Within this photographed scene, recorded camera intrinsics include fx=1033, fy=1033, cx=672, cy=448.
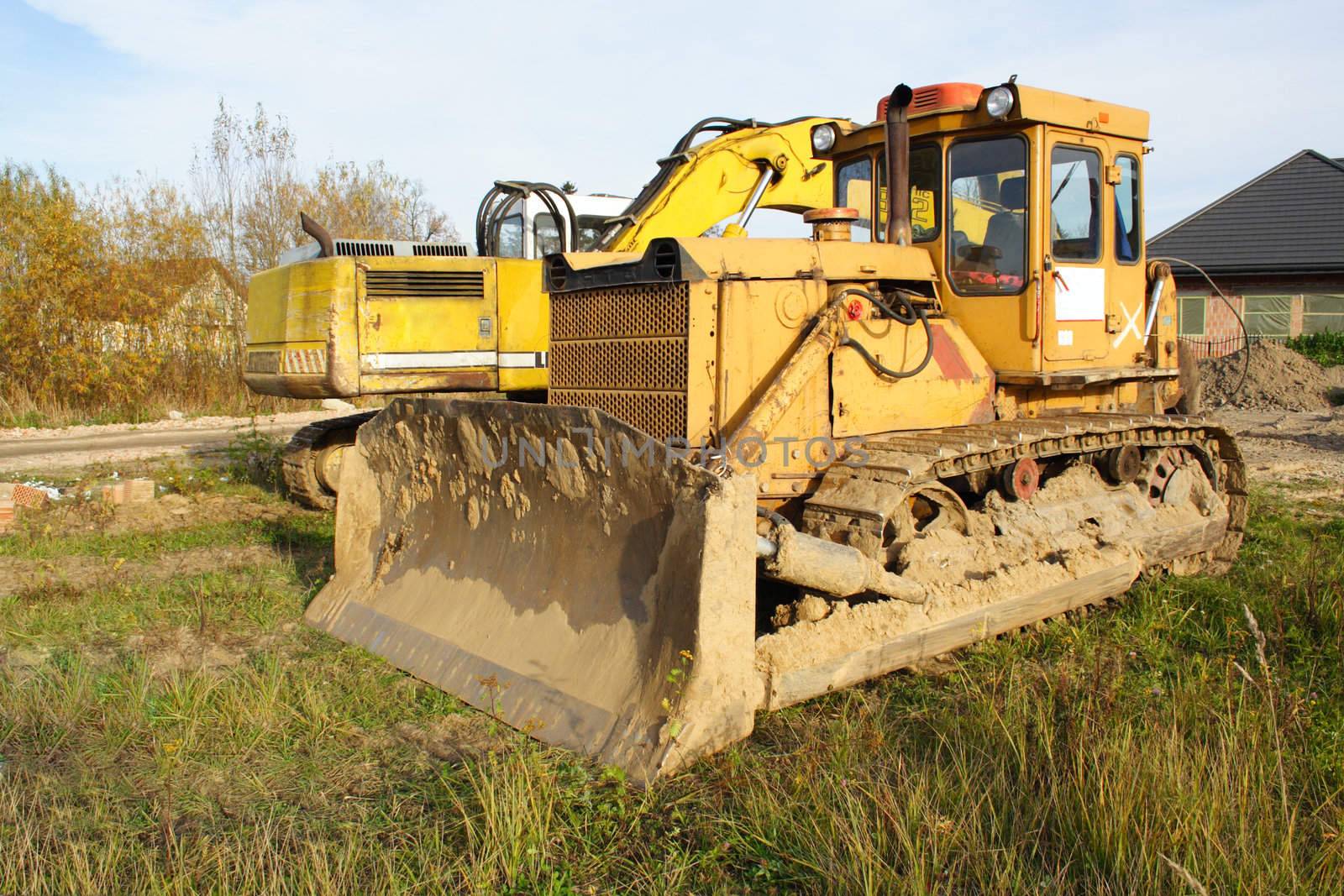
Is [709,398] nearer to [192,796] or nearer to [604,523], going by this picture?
[604,523]

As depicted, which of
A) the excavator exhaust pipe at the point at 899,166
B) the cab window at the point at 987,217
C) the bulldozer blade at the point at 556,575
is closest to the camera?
the bulldozer blade at the point at 556,575

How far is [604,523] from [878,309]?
6.96 ft

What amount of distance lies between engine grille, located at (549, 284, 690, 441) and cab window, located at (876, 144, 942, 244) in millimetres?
1948

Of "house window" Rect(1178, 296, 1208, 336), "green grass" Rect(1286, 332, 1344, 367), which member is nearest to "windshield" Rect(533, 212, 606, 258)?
"green grass" Rect(1286, 332, 1344, 367)

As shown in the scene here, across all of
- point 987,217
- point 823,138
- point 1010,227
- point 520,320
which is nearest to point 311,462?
point 520,320

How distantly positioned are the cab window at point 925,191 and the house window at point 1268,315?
22.1m

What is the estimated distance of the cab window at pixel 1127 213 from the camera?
21.7 feet

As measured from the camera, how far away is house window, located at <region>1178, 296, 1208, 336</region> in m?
25.5

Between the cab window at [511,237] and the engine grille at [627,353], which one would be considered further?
the cab window at [511,237]

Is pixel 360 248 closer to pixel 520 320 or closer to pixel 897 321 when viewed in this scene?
pixel 520 320

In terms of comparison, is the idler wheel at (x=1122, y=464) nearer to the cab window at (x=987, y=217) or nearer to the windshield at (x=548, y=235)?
the cab window at (x=987, y=217)

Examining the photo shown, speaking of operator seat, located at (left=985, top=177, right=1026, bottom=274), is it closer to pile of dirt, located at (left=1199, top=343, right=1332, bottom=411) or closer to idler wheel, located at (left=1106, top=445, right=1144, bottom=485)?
idler wheel, located at (left=1106, top=445, right=1144, bottom=485)

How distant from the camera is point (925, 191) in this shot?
6.30 metres

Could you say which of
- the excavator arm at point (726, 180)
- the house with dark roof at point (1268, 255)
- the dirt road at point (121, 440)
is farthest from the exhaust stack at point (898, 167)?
the house with dark roof at point (1268, 255)
